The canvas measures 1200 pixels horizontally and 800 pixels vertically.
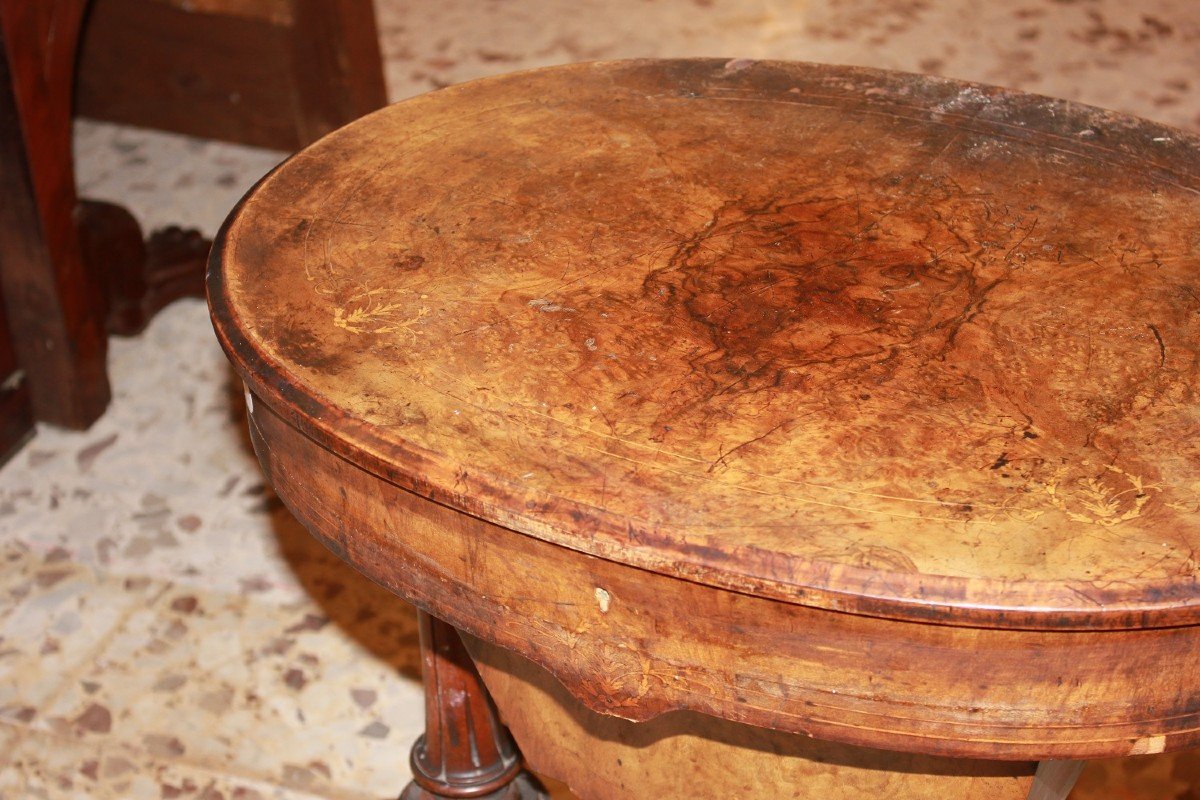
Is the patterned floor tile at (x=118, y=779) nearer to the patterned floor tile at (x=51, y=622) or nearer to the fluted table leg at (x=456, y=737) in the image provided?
the patterned floor tile at (x=51, y=622)

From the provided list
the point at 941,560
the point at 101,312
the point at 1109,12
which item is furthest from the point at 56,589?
the point at 1109,12

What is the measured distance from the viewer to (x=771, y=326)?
1249mm

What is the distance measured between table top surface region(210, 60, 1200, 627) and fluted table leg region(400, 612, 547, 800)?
0.46 meters

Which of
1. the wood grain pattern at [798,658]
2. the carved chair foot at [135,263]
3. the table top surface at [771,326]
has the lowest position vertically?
the carved chair foot at [135,263]

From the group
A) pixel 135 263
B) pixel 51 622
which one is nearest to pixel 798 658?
pixel 51 622

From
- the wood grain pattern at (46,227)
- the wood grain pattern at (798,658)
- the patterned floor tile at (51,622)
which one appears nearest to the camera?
the wood grain pattern at (798,658)

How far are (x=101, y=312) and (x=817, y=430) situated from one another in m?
1.99

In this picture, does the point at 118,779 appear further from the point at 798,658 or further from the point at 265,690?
the point at 798,658

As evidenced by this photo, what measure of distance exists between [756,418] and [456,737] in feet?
2.40

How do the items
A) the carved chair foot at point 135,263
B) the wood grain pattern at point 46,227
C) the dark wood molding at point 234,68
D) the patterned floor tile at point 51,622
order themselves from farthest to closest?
the dark wood molding at point 234,68 < the carved chair foot at point 135,263 < the wood grain pattern at point 46,227 < the patterned floor tile at point 51,622

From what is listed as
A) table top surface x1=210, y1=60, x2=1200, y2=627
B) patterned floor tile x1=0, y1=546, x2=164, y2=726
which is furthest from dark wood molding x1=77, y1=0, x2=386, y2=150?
table top surface x1=210, y1=60, x2=1200, y2=627

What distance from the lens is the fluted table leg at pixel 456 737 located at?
1.60 m

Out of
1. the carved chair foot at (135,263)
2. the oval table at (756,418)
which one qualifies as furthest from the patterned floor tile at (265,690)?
the carved chair foot at (135,263)

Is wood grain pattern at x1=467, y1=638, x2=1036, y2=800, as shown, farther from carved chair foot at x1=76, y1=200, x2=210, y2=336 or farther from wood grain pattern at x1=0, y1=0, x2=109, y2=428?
carved chair foot at x1=76, y1=200, x2=210, y2=336
